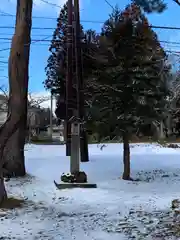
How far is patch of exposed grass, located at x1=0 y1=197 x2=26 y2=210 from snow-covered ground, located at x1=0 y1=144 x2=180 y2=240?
199 millimetres

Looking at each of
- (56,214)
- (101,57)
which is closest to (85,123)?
(101,57)

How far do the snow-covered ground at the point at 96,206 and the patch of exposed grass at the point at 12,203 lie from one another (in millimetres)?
199

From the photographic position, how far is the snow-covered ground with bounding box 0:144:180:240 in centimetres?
625

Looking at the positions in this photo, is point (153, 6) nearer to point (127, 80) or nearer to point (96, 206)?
point (96, 206)

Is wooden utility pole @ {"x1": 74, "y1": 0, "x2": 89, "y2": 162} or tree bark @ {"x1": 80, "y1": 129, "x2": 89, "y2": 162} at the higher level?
wooden utility pole @ {"x1": 74, "y1": 0, "x2": 89, "y2": 162}

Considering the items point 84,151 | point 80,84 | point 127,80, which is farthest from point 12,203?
point 84,151

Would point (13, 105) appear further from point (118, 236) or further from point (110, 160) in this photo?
point (110, 160)

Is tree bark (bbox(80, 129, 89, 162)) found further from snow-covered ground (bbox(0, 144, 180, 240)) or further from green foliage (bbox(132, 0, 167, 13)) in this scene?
green foliage (bbox(132, 0, 167, 13))

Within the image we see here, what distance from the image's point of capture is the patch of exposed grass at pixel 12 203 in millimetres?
8172

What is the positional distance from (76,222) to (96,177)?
5.71 metres

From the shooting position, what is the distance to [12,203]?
848 centimetres

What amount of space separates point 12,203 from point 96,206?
1.70 metres

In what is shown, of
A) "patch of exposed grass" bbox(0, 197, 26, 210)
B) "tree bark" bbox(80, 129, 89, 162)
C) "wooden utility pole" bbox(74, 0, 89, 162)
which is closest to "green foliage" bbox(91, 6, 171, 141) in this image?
"wooden utility pole" bbox(74, 0, 89, 162)

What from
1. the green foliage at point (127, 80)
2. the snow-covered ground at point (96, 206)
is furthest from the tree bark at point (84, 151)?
the green foliage at point (127, 80)
